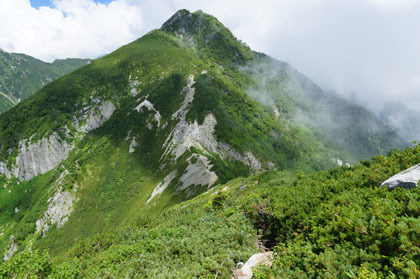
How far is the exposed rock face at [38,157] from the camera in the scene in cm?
12138

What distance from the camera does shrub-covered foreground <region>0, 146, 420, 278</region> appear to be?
6602 millimetres

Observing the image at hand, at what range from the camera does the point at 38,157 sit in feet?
401

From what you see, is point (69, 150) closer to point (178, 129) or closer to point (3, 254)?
point (3, 254)

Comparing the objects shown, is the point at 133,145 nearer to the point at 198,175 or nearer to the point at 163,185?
the point at 163,185

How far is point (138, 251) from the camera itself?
16094 mm

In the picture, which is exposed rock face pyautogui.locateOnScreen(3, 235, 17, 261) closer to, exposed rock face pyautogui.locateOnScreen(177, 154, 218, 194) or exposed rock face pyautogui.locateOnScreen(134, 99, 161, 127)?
exposed rock face pyautogui.locateOnScreen(177, 154, 218, 194)

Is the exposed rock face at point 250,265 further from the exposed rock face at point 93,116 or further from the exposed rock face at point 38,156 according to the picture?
the exposed rock face at point 93,116

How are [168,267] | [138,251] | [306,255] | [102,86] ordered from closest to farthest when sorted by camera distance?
[306,255] < [168,267] < [138,251] < [102,86]

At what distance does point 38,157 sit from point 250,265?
153 m

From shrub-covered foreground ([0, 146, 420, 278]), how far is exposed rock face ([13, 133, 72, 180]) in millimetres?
132831

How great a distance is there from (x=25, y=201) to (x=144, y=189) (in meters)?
77.3

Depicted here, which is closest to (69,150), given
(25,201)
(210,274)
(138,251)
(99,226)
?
(25,201)

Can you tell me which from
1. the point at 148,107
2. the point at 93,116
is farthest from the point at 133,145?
the point at 93,116

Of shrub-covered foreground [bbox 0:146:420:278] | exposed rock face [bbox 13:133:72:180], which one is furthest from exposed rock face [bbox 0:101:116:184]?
shrub-covered foreground [bbox 0:146:420:278]
